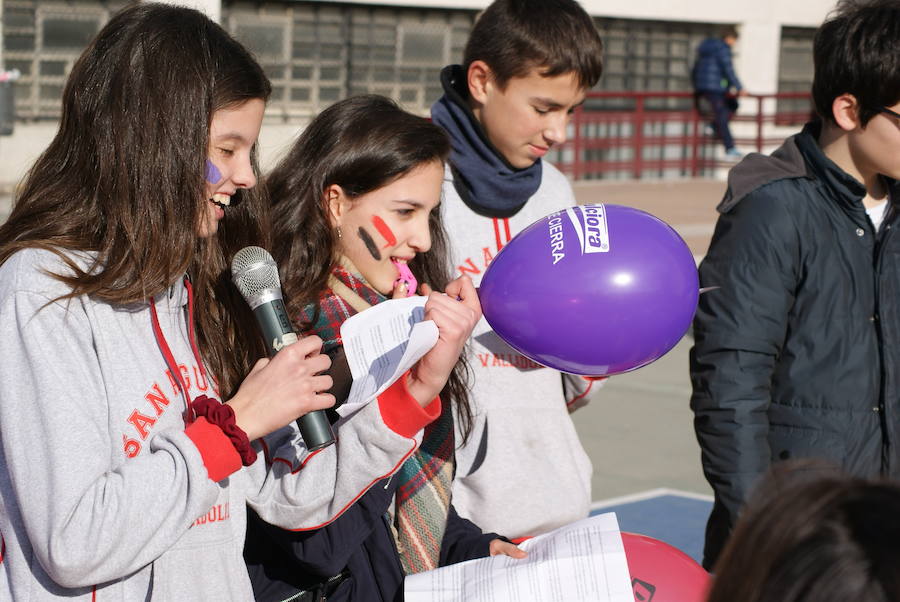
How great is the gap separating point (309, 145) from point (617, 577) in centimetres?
129

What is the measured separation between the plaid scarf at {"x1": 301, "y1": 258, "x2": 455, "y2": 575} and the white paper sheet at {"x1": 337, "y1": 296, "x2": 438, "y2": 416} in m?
0.27

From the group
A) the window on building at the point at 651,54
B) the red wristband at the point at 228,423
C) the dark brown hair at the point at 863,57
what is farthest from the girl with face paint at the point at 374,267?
the window on building at the point at 651,54

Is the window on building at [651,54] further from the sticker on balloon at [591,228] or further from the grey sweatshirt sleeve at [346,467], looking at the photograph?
the grey sweatshirt sleeve at [346,467]

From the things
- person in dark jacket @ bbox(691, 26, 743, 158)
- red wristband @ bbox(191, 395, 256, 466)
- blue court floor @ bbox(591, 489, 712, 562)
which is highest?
person in dark jacket @ bbox(691, 26, 743, 158)

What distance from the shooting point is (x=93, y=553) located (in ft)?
6.04

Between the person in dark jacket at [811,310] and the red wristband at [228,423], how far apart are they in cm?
128

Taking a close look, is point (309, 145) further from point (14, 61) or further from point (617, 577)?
point (14, 61)

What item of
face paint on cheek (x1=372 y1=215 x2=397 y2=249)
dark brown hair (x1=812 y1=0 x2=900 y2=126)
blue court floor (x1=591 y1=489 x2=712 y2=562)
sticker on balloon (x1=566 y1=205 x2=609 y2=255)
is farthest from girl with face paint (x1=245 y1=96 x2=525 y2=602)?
blue court floor (x1=591 y1=489 x2=712 y2=562)

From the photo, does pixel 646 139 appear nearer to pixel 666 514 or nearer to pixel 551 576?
pixel 666 514

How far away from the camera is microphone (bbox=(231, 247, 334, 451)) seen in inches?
82.0

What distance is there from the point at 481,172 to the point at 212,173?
49.3 inches

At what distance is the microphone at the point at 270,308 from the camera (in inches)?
82.0

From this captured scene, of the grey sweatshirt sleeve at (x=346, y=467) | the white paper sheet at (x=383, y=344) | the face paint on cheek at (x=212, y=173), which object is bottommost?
the grey sweatshirt sleeve at (x=346, y=467)

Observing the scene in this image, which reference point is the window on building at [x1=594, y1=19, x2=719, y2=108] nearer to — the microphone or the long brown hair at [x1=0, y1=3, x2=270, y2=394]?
the microphone
